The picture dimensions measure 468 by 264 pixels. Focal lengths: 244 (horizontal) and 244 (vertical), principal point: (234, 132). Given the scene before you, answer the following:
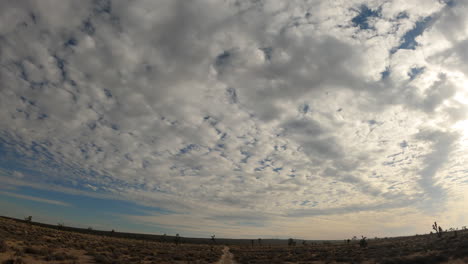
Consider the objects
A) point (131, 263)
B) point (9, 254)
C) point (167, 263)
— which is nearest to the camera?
point (9, 254)

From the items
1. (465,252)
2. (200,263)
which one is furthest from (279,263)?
(465,252)

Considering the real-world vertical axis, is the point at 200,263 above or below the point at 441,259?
below

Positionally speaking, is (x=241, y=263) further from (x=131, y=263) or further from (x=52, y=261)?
(x=52, y=261)

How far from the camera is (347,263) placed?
1220 inches

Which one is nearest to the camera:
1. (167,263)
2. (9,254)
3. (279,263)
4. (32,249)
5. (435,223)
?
(9,254)

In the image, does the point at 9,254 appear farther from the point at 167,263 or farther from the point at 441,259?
the point at 441,259

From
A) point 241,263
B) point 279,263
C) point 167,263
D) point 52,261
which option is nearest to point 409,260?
point 279,263

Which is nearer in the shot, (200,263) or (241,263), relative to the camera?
(200,263)

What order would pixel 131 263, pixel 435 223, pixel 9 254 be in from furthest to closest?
pixel 435 223, pixel 131 263, pixel 9 254

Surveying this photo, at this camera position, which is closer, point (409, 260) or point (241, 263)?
point (409, 260)

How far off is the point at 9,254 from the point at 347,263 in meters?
36.1

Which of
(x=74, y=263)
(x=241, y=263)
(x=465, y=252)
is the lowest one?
(x=241, y=263)

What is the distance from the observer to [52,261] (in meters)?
22.4

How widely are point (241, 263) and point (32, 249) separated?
2512cm
